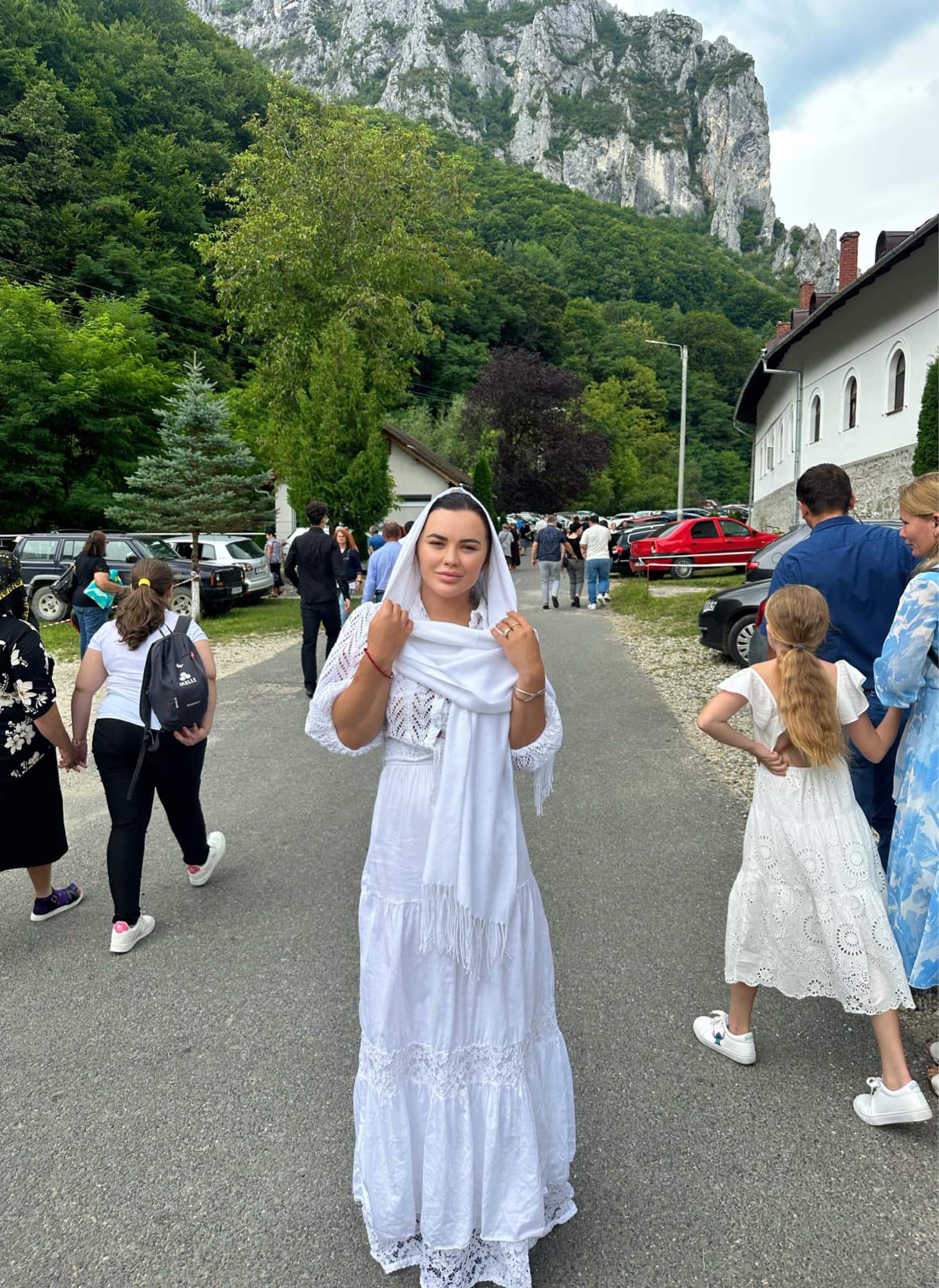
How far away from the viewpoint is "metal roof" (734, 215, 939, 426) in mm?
17734

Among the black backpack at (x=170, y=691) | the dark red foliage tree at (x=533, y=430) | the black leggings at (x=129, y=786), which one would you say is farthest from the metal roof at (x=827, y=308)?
the black leggings at (x=129, y=786)

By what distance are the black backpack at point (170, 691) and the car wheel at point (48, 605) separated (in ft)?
54.3

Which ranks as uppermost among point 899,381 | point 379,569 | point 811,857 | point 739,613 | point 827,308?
point 827,308

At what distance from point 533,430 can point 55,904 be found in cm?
4618

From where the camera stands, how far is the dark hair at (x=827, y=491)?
391 centimetres

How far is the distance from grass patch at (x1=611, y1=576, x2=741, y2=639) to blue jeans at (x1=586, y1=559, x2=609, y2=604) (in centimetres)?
58

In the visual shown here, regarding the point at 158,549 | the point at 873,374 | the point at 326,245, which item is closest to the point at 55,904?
the point at 158,549

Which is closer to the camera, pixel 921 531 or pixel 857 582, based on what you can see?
→ pixel 921 531

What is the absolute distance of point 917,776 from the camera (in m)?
3.05

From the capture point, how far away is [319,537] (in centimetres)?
978

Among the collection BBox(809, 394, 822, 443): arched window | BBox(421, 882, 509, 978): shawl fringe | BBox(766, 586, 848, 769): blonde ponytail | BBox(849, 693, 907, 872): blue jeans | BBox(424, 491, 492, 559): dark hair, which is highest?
BBox(809, 394, 822, 443): arched window

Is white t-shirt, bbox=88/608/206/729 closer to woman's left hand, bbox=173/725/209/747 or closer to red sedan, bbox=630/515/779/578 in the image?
woman's left hand, bbox=173/725/209/747

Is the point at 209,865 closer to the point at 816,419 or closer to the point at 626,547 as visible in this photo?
the point at 626,547

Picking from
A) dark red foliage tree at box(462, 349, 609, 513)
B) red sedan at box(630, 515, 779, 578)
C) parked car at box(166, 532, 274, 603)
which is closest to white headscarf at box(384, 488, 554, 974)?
parked car at box(166, 532, 274, 603)
